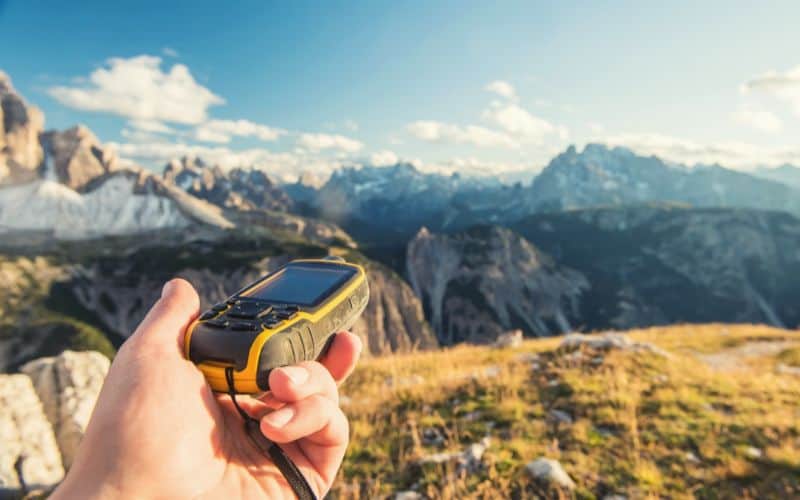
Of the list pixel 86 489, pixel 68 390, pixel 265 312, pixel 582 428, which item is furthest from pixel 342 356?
pixel 68 390

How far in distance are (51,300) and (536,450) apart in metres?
223

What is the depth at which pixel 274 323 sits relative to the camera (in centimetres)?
353

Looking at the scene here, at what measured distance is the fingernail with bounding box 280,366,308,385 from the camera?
317 centimetres

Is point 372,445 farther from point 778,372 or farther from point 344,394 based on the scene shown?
point 778,372

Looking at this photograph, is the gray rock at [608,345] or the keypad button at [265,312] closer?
the keypad button at [265,312]

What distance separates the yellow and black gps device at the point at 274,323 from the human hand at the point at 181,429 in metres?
0.14

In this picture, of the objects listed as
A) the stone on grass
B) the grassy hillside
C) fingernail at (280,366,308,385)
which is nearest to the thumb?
fingernail at (280,366,308,385)

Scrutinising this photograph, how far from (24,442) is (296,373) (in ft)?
25.2

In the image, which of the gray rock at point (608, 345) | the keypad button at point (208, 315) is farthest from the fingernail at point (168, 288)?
the gray rock at point (608, 345)

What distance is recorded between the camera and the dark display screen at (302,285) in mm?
4488

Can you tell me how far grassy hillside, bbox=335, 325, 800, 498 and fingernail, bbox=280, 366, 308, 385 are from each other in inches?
142

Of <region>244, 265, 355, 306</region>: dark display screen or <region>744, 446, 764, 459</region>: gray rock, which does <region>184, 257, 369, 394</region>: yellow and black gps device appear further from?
<region>744, 446, 764, 459</region>: gray rock

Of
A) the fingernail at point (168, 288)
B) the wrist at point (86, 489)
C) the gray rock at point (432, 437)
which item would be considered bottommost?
the gray rock at point (432, 437)

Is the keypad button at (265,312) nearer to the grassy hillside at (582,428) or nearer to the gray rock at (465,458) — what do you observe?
the grassy hillside at (582,428)
